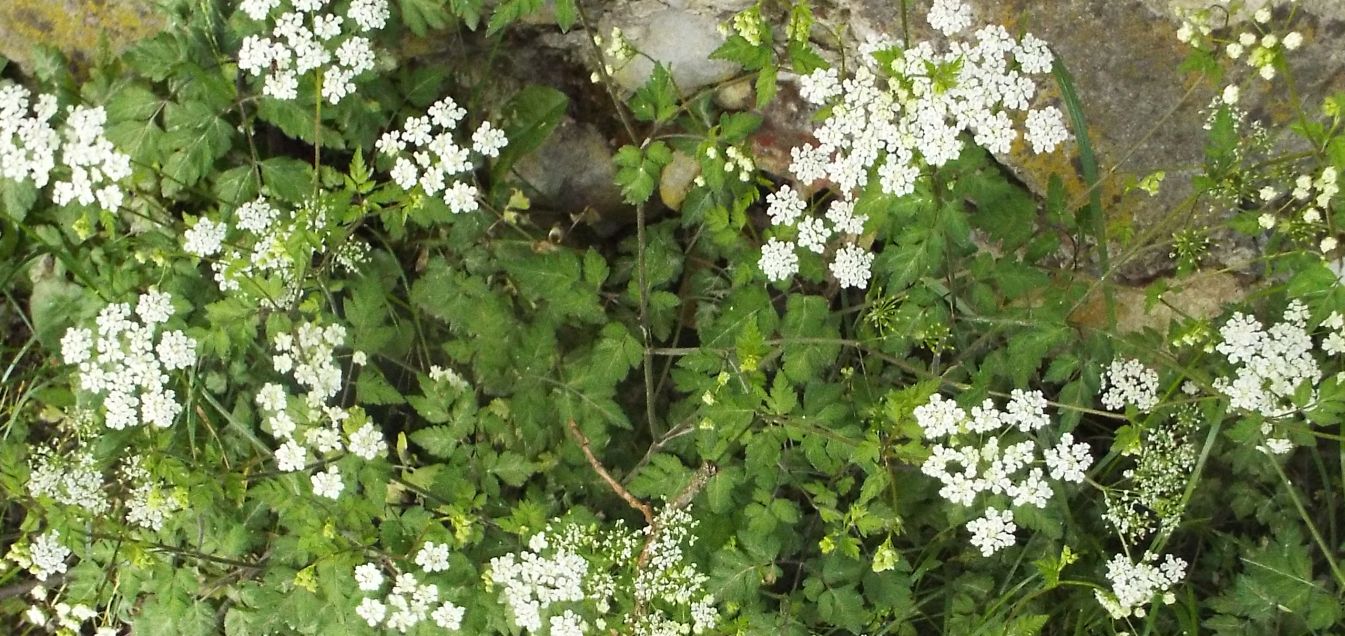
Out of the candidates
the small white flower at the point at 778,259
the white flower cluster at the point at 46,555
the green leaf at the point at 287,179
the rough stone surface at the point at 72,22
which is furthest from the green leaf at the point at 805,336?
the rough stone surface at the point at 72,22

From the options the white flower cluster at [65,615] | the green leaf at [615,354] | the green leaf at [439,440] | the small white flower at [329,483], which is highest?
the green leaf at [615,354]

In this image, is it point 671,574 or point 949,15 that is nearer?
point 949,15

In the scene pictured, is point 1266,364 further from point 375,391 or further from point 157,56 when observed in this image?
point 157,56

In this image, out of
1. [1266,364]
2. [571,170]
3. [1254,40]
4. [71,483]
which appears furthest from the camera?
[571,170]

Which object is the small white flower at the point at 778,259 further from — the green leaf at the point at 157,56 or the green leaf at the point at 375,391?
the green leaf at the point at 157,56

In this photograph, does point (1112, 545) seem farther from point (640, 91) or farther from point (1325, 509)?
point (640, 91)

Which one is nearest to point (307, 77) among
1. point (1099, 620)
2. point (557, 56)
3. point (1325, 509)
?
point (557, 56)

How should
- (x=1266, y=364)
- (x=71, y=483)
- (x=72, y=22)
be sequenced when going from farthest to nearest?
(x=72, y=22)
(x=71, y=483)
(x=1266, y=364)

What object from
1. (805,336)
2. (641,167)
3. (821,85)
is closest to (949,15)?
(821,85)

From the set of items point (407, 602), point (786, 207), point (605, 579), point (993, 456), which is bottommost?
point (407, 602)
